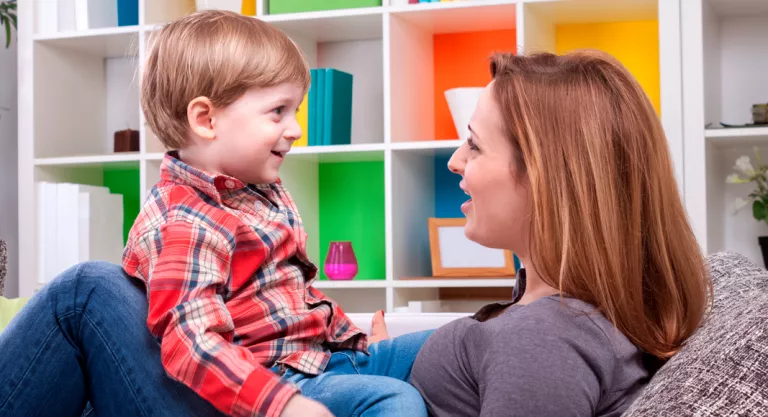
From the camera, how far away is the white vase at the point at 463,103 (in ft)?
9.94

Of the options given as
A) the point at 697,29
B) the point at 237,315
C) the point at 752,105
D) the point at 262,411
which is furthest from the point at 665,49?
the point at 262,411

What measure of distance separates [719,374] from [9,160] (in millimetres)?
3616

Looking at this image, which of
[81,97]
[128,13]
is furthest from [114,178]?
[128,13]

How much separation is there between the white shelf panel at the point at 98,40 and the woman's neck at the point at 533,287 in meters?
2.42

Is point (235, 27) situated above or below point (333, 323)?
above

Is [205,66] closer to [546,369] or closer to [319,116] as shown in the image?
[546,369]

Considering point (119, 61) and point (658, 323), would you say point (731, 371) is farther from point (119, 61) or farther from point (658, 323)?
point (119, 61)

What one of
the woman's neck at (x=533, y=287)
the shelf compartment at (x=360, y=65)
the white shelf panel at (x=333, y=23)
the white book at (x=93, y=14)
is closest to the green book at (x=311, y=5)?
the white shelf panel at (x=333, y=23)

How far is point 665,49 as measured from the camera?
2.78m

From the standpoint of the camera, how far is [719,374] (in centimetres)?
88

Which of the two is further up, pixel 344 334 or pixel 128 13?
pixel 128 13

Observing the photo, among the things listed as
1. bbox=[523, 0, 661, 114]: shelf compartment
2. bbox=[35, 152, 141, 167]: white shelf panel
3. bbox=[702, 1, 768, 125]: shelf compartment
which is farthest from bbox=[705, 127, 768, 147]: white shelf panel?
bbox=[35, 152, 141, 167]: white shelf panel

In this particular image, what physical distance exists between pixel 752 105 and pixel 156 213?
2255 millimetres

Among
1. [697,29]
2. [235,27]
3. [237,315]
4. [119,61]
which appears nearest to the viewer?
[237,315]
